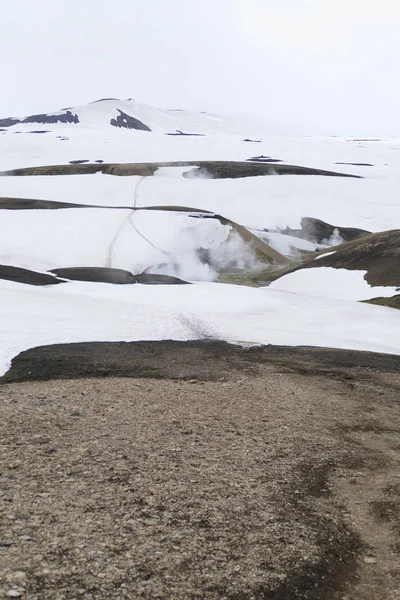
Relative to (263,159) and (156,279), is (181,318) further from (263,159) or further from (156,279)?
(263,159)

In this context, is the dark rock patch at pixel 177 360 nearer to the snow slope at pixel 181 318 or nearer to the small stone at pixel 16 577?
the snow slope at pixel 181 318

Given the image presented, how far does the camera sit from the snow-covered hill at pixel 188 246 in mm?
24750

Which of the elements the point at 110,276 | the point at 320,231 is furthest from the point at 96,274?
the point at 320,231

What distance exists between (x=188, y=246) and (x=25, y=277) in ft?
64.8

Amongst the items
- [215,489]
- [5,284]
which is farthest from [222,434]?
[5,284]

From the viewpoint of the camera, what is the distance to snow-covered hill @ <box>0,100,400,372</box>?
2475 cm

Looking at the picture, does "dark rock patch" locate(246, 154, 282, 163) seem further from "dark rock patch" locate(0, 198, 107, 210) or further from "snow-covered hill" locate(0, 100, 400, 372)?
"dark rock patch" locate(0, 198, 107, 210)

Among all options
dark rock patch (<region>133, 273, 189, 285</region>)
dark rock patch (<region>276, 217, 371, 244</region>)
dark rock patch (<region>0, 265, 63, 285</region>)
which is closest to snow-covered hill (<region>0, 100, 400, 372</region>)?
dark rock patch (<region>276, 217, 371, 244</region>)

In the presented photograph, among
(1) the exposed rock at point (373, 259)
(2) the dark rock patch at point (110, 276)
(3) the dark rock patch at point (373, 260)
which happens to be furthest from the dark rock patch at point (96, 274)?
(1) the exposed rock at point (373, 259)

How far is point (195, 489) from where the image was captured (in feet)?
27.5

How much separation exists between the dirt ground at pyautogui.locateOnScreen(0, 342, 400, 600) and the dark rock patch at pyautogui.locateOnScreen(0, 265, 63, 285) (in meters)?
18.5

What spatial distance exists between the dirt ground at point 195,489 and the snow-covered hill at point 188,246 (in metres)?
6.53

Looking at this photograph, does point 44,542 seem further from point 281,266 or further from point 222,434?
point 281,266

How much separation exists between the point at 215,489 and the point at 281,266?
46248 mm
